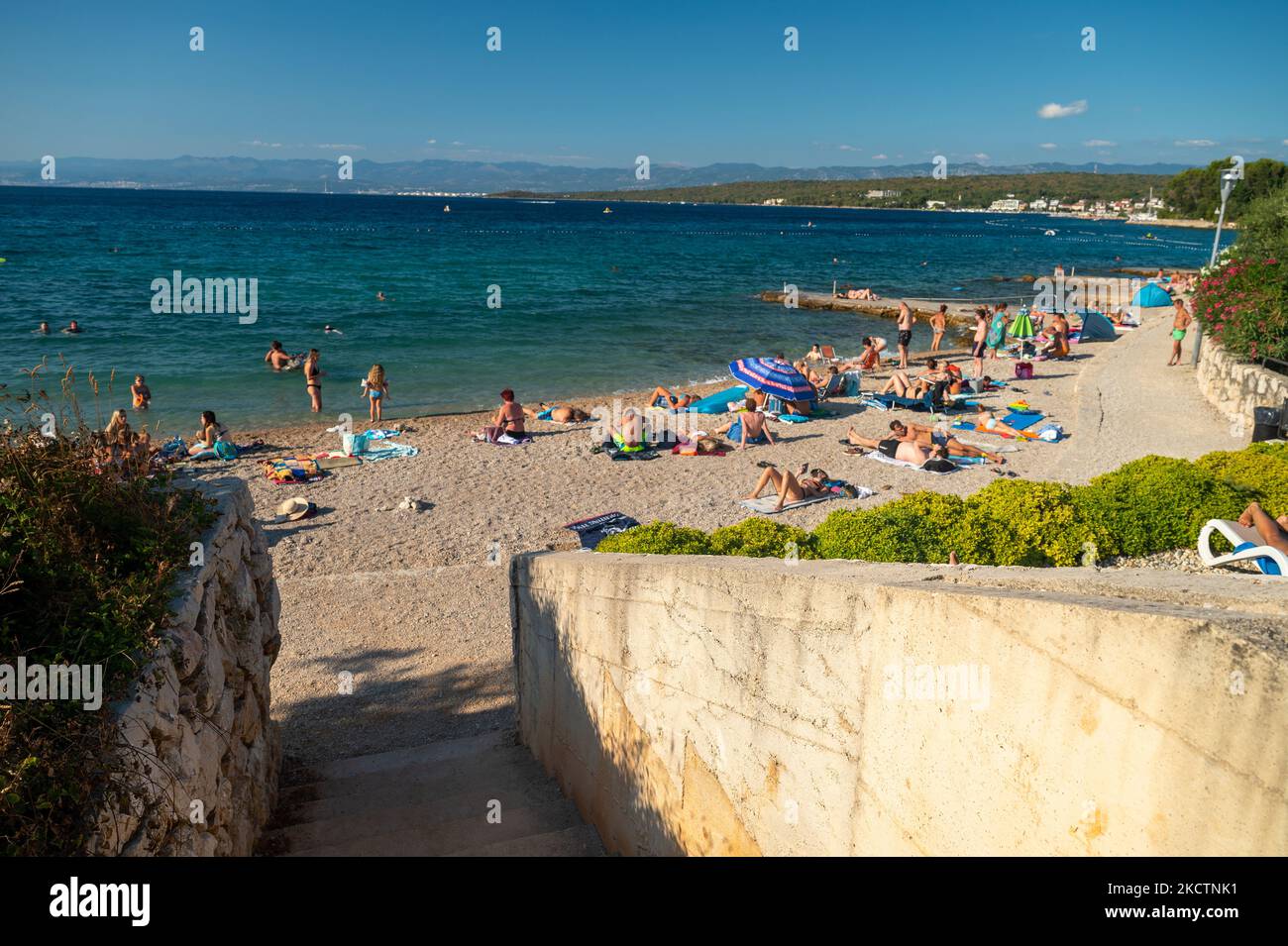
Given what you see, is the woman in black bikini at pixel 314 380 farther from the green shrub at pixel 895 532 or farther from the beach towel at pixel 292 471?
the green shrub at pixel 895 532

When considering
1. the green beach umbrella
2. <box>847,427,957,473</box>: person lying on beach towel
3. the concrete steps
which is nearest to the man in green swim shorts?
the green beach umbrella

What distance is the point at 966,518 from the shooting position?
712 centimetres

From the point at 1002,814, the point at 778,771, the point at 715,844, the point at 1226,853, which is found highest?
the point at 1226,853

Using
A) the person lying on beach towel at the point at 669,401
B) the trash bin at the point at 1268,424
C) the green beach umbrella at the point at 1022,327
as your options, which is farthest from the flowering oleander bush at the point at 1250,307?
the person lying on beach towel at the point at 669,401

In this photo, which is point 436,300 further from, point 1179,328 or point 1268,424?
point 1268,424

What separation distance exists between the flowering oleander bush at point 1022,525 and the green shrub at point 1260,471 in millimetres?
15

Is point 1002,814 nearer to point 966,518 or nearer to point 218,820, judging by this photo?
point 218,820

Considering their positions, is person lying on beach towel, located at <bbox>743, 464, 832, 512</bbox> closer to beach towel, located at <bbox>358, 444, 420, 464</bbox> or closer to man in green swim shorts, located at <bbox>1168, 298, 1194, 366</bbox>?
beach towel, located at <bbox>358, 444, 420, 464</bbox>

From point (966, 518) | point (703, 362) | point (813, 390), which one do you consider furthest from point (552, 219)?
point (966, 518)

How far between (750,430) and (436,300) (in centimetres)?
2659

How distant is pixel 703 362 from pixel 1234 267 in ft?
49.8

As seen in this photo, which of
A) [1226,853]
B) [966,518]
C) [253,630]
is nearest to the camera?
[1226,853]

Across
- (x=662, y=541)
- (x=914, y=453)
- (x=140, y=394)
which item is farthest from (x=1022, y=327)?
(x=140, y=394)

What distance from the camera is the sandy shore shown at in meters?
7.77
